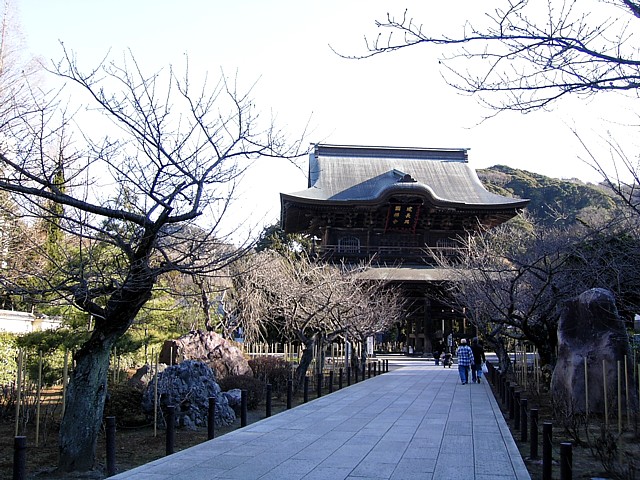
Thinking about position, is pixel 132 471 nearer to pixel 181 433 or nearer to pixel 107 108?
pixel 181 433

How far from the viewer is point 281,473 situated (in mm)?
7391

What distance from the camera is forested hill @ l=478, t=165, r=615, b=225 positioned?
60894 mm

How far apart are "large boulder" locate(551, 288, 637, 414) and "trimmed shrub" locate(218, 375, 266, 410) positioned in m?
6.59

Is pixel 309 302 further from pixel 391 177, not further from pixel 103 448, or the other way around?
pixel 391 177

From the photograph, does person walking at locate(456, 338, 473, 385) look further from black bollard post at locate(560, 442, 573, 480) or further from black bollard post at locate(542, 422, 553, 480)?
black bollard post at locate(560, 442, 573, 480)

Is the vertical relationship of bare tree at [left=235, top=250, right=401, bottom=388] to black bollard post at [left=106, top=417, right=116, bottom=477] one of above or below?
above

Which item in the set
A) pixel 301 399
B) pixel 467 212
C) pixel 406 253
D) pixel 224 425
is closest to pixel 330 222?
pixel 406 253

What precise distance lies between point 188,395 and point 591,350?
7676 mm

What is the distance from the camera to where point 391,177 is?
1437 inches

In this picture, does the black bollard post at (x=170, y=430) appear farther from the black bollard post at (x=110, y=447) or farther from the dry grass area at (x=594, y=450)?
the dry grass area at (x=594, y=450)

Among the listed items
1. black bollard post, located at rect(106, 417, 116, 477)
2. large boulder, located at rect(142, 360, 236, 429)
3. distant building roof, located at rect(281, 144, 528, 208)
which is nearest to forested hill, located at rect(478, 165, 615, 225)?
distant building roof, located at rect(281, 144, 528, 208)

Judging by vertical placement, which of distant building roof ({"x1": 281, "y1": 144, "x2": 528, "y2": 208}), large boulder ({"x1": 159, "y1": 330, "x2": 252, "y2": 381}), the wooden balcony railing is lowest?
large boulder ({"x1": 159, "y1": 330, "x2": 252, "y2": 381})

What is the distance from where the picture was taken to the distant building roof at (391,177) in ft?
113

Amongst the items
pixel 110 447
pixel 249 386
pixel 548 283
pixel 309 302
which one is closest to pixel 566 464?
pixel 110 447
